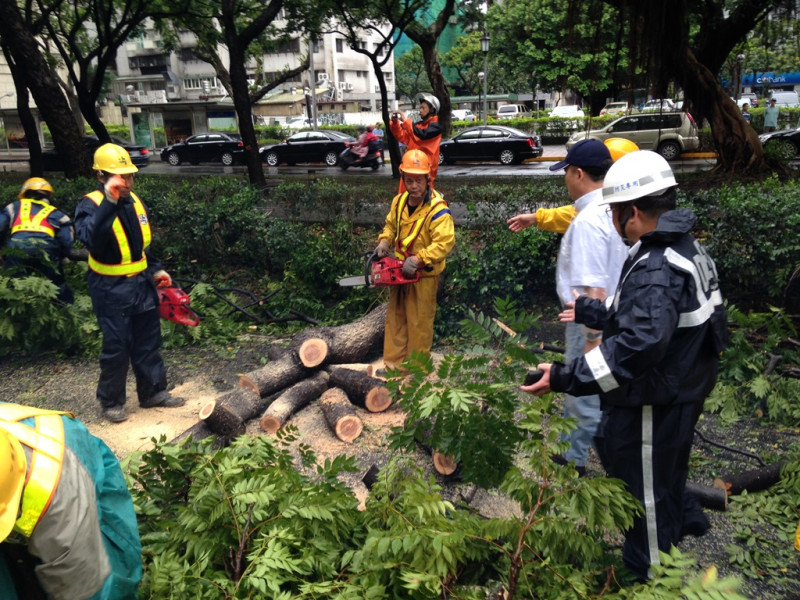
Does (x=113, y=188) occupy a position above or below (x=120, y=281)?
above

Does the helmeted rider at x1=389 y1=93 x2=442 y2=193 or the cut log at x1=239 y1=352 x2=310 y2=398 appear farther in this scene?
the helmeted rider at x1=389 y1=93 x2=442 y2=193

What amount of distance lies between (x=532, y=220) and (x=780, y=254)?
8.15 ft

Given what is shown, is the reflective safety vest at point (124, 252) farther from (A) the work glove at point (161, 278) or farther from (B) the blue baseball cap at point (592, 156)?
(B) the blue baseball cap at point (592, 156)

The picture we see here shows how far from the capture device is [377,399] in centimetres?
480

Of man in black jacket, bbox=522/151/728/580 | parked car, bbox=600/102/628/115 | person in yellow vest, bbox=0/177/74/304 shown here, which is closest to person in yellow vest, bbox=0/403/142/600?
man in black jacket, bbox=522/151/728/580

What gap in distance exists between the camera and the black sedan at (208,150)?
27.6 metres

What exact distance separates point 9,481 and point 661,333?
2.05m

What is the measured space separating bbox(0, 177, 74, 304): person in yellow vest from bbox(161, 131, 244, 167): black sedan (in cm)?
2215

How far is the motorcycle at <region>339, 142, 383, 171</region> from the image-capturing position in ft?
73.0

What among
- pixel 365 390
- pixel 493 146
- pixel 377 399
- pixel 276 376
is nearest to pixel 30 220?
pixel 276 376

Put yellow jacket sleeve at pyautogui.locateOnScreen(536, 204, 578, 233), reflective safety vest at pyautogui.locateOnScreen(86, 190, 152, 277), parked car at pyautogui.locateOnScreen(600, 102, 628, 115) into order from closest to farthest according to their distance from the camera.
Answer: yellow jacket sleeve at pyautogui.locateOnScreen(536, 204, 578, 233), reflective safety vest at pyautogui.locateOnScreen(86, 190, 152, 277), parked car at pyautogui.locateOnScreen(600, 102, 628, 115)

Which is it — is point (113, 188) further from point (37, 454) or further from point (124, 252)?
point (37, 454)

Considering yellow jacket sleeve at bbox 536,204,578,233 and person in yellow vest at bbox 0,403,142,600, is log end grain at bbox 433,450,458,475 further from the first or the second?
person in yellow vest at bbox 0,403,142,600

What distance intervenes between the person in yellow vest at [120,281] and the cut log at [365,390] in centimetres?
148
